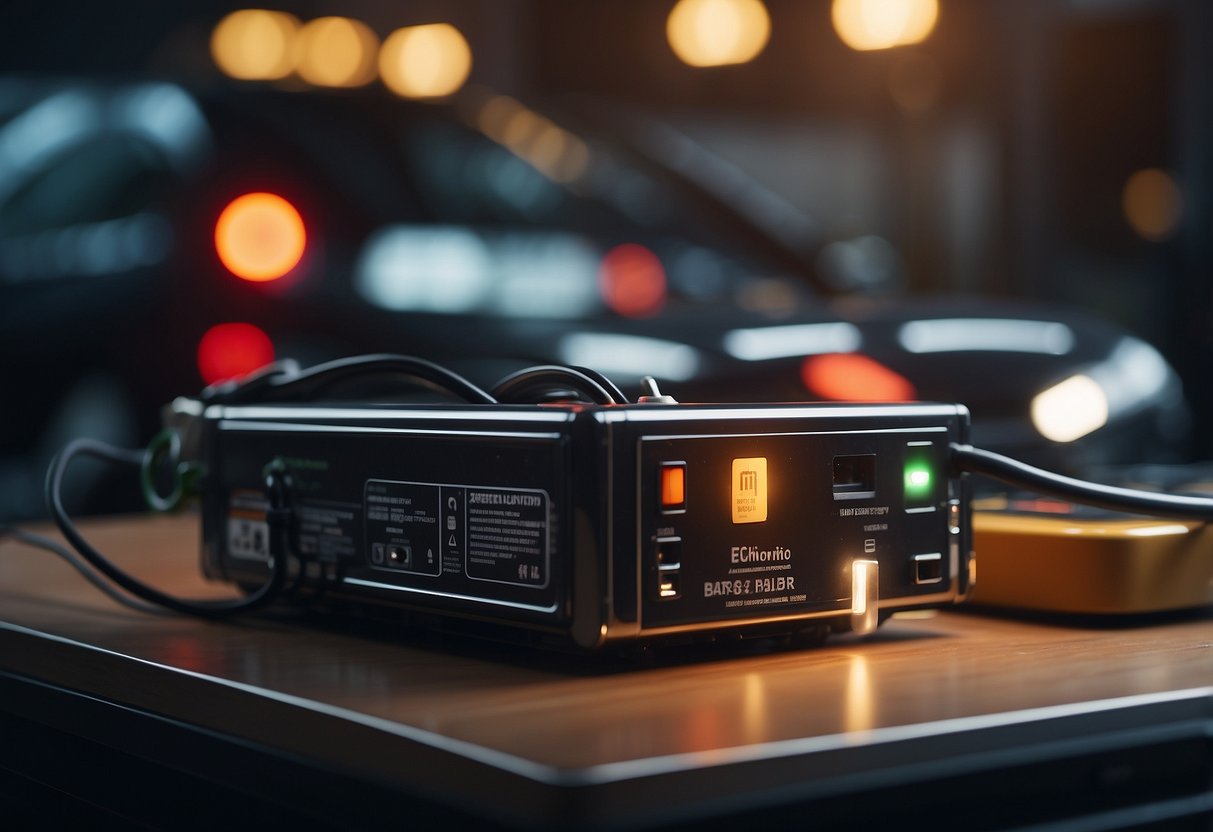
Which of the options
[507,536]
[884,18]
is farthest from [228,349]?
[884,18]

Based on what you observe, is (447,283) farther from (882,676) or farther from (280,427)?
(882,676)

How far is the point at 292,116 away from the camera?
2.39 meters

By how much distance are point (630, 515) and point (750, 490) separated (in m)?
0.07

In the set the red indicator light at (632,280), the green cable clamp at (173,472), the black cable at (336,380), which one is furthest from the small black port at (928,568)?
the red indicator light at (632,280)

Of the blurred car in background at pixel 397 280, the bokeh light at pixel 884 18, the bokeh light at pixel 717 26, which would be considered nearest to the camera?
the blurred car in background at pixel 397 280

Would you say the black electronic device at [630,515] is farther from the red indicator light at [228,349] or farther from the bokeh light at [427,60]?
the bokeh light at [427,60]

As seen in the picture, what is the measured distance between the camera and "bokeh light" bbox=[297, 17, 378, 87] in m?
7.13

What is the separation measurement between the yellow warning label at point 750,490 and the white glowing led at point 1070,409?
1.19m

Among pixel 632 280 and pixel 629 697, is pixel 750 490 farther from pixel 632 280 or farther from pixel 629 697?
pixel 632 280

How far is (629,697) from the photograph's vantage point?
0.64 m

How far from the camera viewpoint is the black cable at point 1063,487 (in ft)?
2.58

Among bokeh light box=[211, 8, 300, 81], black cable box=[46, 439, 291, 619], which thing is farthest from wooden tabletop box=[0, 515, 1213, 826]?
bokeh light box=[211, 8, 300, 81]

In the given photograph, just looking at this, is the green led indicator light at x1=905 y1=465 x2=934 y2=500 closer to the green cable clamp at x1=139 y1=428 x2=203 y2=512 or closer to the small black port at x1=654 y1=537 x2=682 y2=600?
the small black port at x1=654 y1=537 x2=682 y2=600

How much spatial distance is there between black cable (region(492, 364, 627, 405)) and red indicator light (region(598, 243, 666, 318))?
4.72 ft
